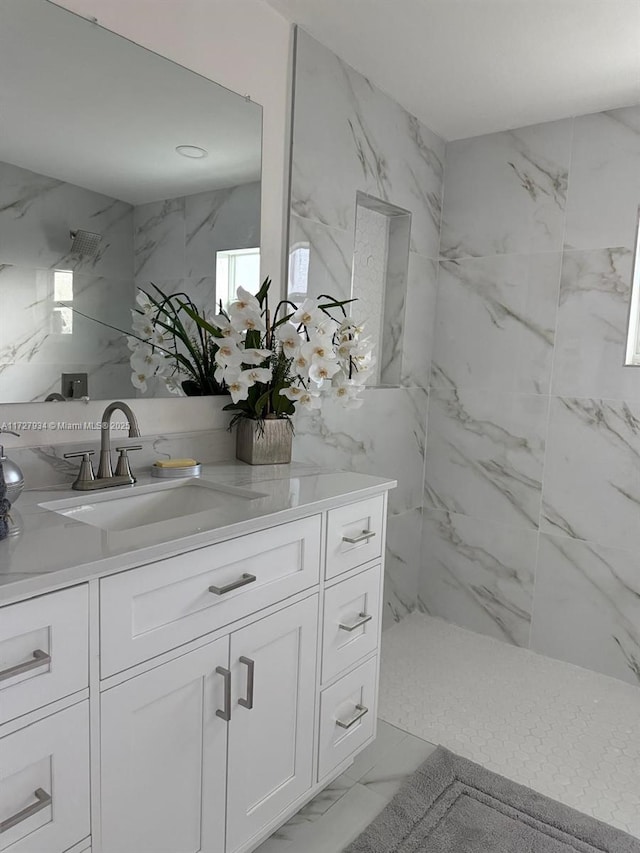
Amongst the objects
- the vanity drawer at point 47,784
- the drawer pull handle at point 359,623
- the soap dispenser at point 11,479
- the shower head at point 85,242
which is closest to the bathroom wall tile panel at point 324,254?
the shower head at point 85,242

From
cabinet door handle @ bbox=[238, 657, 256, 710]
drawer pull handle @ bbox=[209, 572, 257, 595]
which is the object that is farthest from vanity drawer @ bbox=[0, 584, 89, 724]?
cabinet door handle @ bbox=[238, 657, 256, 710]

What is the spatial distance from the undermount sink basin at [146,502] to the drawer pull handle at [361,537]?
0.27m

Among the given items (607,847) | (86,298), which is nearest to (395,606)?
(607,847)

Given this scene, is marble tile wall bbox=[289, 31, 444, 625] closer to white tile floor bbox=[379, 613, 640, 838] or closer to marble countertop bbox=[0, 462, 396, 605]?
white tile floor bbox=[379, 613, 640, 838]

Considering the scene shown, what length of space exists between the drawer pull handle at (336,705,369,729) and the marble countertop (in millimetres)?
629

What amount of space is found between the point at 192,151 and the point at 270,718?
60.1 inches

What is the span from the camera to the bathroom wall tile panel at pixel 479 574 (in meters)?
2.76

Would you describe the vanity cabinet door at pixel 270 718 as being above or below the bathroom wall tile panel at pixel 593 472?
below

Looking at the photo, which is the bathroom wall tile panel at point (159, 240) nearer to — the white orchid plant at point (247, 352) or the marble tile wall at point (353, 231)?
the white orchid plant at point (247, 352)

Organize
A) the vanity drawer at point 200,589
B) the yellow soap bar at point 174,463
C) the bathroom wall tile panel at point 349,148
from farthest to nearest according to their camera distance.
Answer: the bathroom wall tile panel at point 349,148 < the yellow soap bar at point 174,463 < the vanity drawer at point 200,589

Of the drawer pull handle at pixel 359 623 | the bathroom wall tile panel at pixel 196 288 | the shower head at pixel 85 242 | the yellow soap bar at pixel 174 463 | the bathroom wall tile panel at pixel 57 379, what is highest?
the shower head at pixel 85 242

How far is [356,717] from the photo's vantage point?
1715 millimetres

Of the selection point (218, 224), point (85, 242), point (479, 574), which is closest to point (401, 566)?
point (479, 574)

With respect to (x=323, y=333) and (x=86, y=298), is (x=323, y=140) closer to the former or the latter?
(x=323, y=333)
